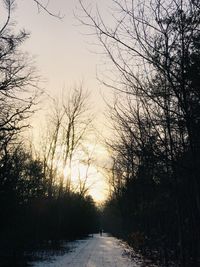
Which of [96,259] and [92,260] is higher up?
[96,259]

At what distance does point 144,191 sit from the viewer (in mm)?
26000

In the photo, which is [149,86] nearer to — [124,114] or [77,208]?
[124,114]

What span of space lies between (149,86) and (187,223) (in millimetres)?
10590

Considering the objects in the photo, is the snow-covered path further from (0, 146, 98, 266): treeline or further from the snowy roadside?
(0, 146, 98, 266): treeline

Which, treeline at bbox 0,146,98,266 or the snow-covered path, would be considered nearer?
treeline at bbox 0,146,98,266

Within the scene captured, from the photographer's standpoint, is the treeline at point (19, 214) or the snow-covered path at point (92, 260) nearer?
the treeline at point (19, 214)

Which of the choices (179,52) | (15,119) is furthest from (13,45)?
(179,52)

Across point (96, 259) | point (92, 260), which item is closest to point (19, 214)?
point (92, 260)

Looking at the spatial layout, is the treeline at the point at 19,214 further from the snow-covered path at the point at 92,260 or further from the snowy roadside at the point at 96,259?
the snow-covered path at the point at 92,260

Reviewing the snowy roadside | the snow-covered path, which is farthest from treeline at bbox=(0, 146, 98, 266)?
the snow-covered path

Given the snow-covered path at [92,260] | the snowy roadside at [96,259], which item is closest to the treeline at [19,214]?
the snowy roadside at [96,259]

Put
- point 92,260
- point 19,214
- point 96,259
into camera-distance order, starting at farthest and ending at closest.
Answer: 1. point 96,259
2. point 92,260
3. point 19,214

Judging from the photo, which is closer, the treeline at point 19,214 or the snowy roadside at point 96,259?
the treeline at point 19,214

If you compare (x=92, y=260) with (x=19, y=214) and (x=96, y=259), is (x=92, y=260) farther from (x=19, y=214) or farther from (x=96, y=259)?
(x=19, y=214)
